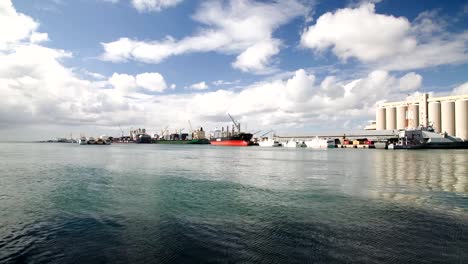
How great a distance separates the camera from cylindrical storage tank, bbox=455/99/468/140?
627 ft

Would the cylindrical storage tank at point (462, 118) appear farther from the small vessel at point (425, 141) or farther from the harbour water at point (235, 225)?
the harbour water at point (235, 225)

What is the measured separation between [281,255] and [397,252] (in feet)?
18.6

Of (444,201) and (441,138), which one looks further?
(441,138)

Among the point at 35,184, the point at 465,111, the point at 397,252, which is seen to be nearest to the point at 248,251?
the point at 397,252

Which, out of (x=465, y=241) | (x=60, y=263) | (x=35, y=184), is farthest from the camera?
(x=35, y=184)

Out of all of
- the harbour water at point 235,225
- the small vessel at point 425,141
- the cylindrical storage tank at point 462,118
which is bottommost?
the harbour water at point 235,225

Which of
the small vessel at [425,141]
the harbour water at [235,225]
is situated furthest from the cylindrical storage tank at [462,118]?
the harbour water at [235,225]

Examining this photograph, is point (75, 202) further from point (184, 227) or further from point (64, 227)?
point (184, 227)

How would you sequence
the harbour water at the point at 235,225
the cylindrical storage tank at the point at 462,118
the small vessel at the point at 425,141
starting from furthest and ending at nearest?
1. the cylindrical storage tank at the point at 462,118
2. the small vessel at the point at 425,141
3. the harbour water at the point at 235,225

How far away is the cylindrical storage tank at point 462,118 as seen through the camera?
191000 millimetres

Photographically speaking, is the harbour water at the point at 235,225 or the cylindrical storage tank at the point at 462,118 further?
the cylindrical storage tank at the point at 462,118

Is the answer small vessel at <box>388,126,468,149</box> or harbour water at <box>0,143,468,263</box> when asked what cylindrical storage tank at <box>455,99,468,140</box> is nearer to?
small vessel at <box>388,126,468,149</box>

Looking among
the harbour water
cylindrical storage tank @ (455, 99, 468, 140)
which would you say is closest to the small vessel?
cylindrical storage tank @ (455, 99, 468, 140)

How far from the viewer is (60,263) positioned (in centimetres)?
1404
